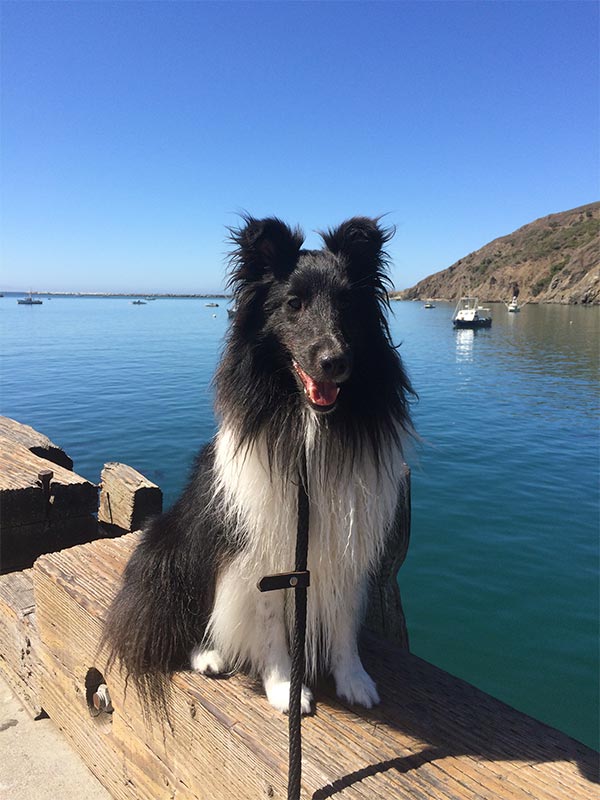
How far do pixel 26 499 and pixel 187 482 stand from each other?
1.72 meters

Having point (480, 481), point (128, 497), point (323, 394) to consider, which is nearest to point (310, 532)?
point (323, 394)

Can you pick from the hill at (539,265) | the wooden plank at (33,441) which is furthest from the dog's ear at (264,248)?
the hill at (539,265)

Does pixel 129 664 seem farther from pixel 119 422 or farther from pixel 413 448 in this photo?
pixel 119 422

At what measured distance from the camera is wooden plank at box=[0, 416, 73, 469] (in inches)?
202

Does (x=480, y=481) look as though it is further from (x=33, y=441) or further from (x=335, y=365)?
(x=335, y=365)

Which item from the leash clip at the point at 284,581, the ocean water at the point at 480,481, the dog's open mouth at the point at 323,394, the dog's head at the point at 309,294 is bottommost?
the ocean water at the point at 480,481

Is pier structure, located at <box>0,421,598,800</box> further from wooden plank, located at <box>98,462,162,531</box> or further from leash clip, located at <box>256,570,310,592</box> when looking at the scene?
wooden plank, located at <box>98,462,162,531</box>

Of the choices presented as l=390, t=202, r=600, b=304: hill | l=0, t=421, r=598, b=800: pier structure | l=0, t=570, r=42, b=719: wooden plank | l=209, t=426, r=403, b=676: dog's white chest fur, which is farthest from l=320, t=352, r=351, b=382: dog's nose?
l=390, t=202, r=600, b=304: hill

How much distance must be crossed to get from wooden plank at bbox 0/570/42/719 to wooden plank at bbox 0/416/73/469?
5.45 ft

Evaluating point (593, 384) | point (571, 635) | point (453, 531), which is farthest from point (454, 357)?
point (571, 635)

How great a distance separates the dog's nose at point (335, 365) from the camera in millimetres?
1861

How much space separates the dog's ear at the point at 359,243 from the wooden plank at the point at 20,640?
117 inches

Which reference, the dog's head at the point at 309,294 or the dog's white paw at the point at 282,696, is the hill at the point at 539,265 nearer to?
the dog's head at the point at 309,294

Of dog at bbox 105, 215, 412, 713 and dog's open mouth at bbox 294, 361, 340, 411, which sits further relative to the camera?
dog at bbox 105, 215, 412, 713
